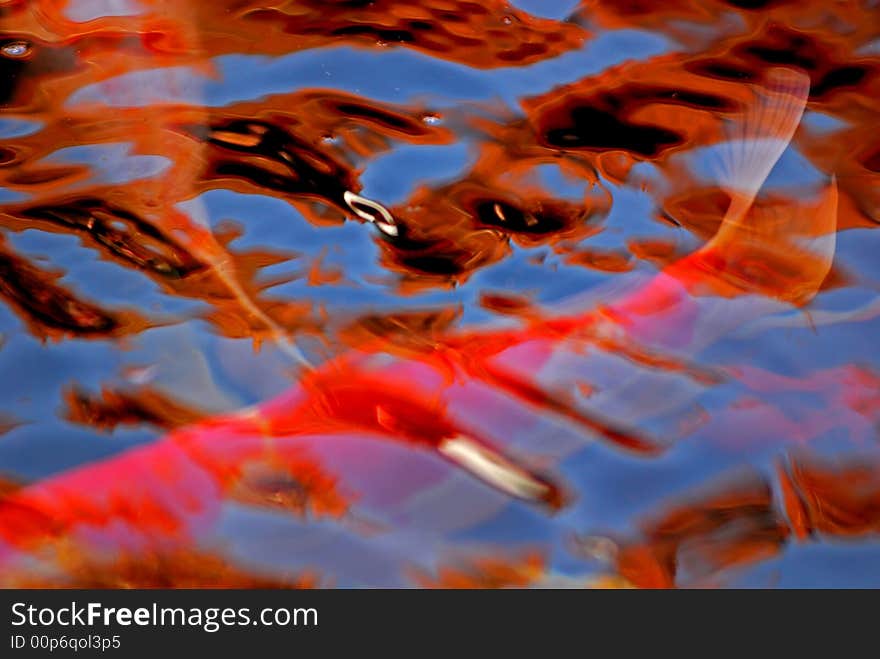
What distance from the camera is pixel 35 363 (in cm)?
197

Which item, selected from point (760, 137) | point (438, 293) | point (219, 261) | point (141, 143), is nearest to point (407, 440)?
point (438, 293)

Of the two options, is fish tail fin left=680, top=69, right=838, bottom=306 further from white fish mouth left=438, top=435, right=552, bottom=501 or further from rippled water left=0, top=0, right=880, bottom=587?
white fish mouth left=438, top=435, right=552, bottom=501

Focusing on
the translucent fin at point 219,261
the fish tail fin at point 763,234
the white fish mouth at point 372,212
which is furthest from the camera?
the white fish mouth at point 372,212

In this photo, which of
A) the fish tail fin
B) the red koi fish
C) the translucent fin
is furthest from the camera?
the fish tail fin

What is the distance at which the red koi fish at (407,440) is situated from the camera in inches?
68.5

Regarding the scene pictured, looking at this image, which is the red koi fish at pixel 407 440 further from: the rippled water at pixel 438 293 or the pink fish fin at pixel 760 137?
the pink fish fin at pixel 760 137

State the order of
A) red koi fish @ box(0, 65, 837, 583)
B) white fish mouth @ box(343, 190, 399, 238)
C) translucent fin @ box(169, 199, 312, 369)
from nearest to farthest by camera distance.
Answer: red koi fish @ box(0, 65, 837, 583), translucent fin @ box(169, 199, 312, 369), white fish mouth @ box(343, 190, 399, 238)

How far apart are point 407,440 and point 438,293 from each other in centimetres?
38

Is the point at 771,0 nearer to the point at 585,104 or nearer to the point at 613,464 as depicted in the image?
the point at 585,104

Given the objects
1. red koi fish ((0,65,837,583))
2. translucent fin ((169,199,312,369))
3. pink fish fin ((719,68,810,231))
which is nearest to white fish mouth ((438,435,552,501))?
red koi fish ((0,65,837,583))

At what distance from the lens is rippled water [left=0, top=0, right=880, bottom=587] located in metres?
1.76

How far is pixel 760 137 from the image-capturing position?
2.46m

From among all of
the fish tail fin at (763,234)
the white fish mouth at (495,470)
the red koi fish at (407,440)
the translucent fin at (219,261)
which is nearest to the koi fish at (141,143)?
the translucent fin at (219,261)
